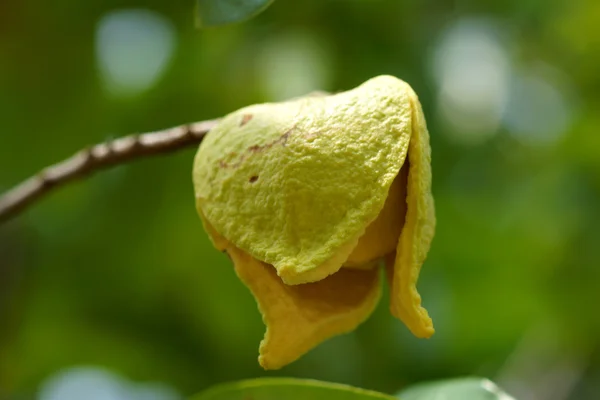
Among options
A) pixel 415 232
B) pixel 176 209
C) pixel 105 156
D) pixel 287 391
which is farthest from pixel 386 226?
pixel 176 209

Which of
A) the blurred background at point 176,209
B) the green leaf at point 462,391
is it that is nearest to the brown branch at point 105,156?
the green leaf at point 462,391

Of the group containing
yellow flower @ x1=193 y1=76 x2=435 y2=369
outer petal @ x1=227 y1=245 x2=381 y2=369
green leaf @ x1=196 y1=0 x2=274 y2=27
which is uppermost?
green leaf @ x1=196 y1=0 x2=274 y2=27

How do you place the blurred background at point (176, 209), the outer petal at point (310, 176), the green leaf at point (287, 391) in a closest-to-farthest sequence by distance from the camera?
the outer petal at point (310, 176) → the green leaf at point (287, 391) → the blurred background at point (176, 209)

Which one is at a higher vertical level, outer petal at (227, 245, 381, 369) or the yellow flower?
the yellow flower

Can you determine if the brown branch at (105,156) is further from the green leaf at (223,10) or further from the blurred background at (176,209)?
the blurred background at (176,209)

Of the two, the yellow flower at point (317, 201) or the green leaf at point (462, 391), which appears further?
the green leaf at point (462, 391)

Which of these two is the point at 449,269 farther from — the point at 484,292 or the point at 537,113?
the point at 537,113

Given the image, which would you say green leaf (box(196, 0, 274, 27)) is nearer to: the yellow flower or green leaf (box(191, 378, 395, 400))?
the yellow flower

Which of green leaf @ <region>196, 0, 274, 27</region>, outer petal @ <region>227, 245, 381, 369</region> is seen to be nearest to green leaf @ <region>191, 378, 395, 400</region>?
outer petal @ <region>227, 245, 381, 369</region>
